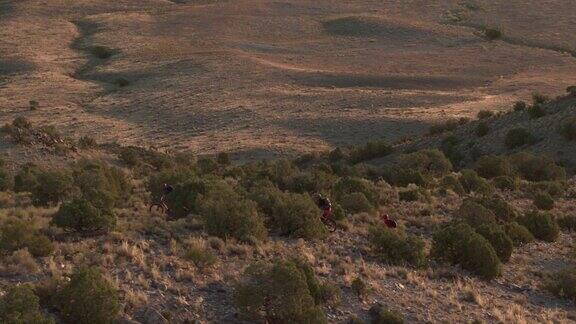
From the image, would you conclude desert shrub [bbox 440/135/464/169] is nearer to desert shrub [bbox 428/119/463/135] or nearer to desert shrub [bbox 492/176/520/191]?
desert shrub [bbox 428/119/463/135]

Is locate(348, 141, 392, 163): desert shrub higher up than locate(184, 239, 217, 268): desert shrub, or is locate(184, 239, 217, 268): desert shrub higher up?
locate(184, 239, 217, 268): desert shrub

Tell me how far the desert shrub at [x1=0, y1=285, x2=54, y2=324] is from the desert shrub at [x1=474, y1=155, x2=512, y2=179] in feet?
81.5

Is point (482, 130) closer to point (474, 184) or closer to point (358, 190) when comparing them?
point (474, 184)

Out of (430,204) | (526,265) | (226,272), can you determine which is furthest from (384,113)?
(226,272)

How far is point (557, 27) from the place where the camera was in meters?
105

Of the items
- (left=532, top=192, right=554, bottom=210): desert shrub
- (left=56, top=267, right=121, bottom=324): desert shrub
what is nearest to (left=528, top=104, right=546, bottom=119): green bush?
(left=532, top=192, right=554, bottom=210): desert shrub

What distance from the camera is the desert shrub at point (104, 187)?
18480mm

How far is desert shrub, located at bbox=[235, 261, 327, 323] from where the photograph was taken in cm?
1216

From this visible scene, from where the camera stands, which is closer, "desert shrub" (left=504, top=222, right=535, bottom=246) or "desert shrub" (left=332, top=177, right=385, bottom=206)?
"desert shrub" (left=504, top=222, right=535, bottom=246)

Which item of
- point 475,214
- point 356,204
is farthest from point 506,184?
point 356,204

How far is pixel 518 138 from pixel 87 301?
3321 centimetres

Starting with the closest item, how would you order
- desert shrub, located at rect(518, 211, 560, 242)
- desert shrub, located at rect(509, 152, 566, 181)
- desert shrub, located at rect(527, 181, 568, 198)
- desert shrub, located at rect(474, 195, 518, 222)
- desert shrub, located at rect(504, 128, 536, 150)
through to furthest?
desert shrub, located at rect(518, 211, 560, 242) < desert shrub, located at rect(474, 195, 518, 222) < desert shrub, located at rect(527, 181, 568, 198) < desert shrub, located at rect(509, 152, 566, 181) < desert shrub, located at rect(504, 128, 536, 150)

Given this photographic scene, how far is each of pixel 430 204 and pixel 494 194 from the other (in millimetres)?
4166

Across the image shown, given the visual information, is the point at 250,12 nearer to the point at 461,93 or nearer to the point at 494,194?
the point at 461,93
